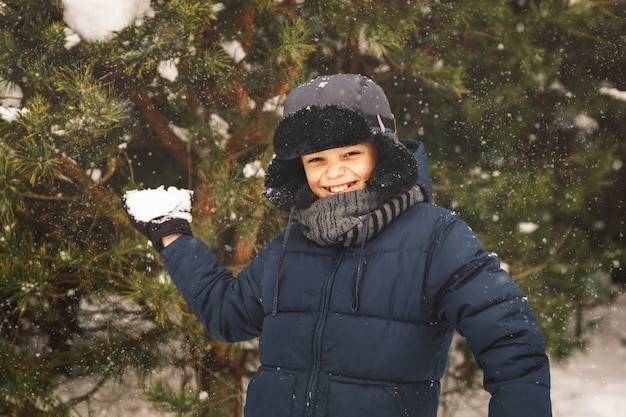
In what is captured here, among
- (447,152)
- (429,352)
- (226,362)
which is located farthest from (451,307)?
(226,362)

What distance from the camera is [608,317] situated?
2.51 metres

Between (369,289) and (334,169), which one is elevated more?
(334,169)

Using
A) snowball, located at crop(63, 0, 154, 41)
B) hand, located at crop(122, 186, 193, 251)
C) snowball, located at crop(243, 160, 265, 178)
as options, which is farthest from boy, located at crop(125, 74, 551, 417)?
snowball, located at crop(63, 0, 154, 41)

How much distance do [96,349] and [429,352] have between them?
1297mm

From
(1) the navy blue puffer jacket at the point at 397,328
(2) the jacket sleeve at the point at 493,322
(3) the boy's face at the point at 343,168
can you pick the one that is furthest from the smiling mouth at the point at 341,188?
(2) the jacket sleeve at the point at 493,322

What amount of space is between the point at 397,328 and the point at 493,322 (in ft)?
0.74

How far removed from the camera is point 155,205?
197 centimetres

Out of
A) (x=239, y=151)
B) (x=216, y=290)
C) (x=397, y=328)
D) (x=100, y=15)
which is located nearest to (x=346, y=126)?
A: (x=397, y=328)

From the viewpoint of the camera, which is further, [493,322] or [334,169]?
[334,169]

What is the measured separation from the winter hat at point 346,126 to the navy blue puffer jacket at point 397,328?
0.09 metres

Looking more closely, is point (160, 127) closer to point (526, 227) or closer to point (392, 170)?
point (392, 170)

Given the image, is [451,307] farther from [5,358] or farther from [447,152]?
[5,358]

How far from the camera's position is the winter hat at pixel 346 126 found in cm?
166

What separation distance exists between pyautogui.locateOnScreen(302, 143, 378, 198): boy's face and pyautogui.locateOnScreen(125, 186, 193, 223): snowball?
47 cm
